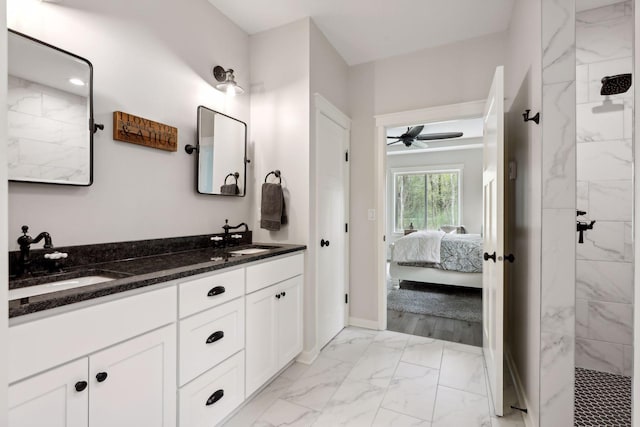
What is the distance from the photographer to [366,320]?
3004 millimetres

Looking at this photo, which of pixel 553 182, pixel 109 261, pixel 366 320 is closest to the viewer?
pixel 553 182

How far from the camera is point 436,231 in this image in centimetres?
496

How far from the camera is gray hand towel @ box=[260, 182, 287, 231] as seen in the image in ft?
7.64

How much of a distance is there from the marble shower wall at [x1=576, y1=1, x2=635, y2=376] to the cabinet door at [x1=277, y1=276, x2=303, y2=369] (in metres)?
2.04

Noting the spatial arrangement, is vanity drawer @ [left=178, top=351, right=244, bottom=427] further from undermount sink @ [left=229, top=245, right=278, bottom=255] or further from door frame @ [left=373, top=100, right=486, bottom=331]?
door frame @ [left=373, top=100, right=486, bottom=331]

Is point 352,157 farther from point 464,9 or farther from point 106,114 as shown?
point 106,114

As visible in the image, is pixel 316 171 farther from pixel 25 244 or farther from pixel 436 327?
pixel 436 327

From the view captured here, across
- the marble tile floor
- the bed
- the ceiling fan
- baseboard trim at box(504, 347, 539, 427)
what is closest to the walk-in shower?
baseboard trim at box(504, 347, 539, 427)

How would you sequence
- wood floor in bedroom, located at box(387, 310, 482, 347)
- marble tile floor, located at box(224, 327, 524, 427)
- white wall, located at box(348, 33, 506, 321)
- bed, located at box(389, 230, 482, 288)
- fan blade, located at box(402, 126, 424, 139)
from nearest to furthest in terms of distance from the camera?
marble tile floor, located at box(224, 327, 524, 427) → white wall, located at box(348, 33, 506, 321) → wood floor in bedroom, located at box(387, 310, 482, 347) → bed, located at box(389, 230, 482, 288) → fan blade, located at box(402, 126, 424, 139)

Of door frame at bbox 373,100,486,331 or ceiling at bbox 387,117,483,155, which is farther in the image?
ceiling at bbox 387,117,483,155

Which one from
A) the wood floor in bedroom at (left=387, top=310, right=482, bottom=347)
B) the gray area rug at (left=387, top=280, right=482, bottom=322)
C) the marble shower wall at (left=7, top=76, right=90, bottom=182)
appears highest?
the marble shower wall at (left=7, top=76, right=90, bottom=182)

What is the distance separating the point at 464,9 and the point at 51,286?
303 centimetres

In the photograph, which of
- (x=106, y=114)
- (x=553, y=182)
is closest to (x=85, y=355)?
(x=106, y=114)

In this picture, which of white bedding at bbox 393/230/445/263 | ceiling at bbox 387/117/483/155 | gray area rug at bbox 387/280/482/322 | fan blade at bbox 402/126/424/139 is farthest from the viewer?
ceiling at bbox 387/117/483/155
